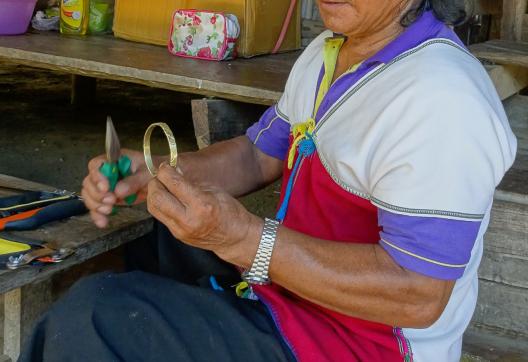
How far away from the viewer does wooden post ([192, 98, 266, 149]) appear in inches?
107

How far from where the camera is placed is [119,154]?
6.24 feet

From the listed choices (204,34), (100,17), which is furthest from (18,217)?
(100,17)

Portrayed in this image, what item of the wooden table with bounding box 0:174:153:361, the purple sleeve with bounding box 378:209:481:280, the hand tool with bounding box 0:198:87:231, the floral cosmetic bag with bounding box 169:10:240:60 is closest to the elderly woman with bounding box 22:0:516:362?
the purple sleeve with bounding box 378:209:481:280

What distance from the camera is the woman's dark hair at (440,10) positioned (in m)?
1.74

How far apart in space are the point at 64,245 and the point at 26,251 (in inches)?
4.6

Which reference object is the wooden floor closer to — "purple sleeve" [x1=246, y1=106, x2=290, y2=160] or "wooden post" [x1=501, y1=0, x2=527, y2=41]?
"wooden post" [x1=501, y1=0, x2=527, y2=41]

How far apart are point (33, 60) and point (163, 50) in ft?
1.95

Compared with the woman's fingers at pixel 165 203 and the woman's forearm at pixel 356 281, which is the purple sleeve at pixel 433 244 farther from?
the woman's fingers at pixel 165 203

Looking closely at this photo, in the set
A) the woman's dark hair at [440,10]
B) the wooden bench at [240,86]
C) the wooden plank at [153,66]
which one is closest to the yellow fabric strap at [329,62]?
the woman's dark hair at [440,10]

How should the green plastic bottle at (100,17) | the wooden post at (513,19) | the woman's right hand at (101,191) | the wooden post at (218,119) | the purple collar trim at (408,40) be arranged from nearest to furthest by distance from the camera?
the purple collar trim at (408,40)
the woman's right hand at (101,191)
the wooden post at (218,119)
the wooden post at (513,19)
the green plastic bottle at (100,17)

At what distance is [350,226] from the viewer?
1.75 m

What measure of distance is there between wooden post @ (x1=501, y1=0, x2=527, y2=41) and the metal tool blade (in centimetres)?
216

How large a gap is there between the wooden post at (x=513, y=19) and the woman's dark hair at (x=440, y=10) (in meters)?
1.84

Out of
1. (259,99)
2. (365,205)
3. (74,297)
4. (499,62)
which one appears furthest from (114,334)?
(499,62)
